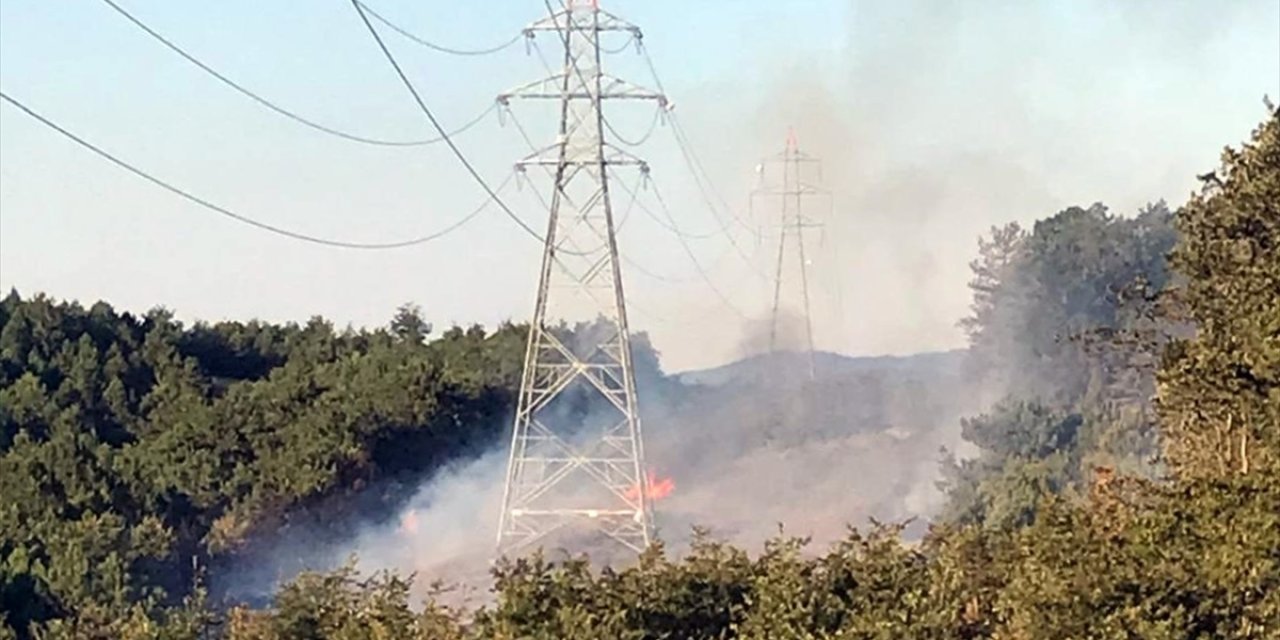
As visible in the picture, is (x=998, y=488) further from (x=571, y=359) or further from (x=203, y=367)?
(x=203, y=367)

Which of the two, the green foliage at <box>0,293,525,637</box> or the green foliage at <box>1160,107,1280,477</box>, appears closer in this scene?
the green foliage at <box>1160,107,1280,477</box>

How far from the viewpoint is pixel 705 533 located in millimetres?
22953

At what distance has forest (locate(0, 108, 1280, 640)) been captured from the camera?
16.7m

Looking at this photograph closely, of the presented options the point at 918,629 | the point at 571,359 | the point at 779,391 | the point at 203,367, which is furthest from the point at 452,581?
the point at 779,391

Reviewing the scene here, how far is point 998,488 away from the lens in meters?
46.2

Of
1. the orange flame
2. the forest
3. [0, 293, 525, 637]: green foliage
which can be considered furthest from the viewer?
the orange flame

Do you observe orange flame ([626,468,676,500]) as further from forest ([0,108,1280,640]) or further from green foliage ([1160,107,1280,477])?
green foliage ([1160,107,1280,477])

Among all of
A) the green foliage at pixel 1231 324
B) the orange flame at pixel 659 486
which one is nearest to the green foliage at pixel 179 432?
the orange flame at pixel 659 486

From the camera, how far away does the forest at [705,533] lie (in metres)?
16.7

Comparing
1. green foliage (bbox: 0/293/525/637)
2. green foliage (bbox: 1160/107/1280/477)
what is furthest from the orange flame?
green foliage (bbox: 1160/107/1280/477)

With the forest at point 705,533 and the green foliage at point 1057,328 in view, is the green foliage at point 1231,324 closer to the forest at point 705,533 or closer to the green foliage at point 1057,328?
the forest at point 705,533

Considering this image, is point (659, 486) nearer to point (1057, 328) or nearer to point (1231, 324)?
point (1057, 328)

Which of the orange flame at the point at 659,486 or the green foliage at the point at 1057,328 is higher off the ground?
the green foliage at the point at 1057,328

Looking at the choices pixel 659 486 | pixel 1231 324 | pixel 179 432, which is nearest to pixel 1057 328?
pixel 659 486
